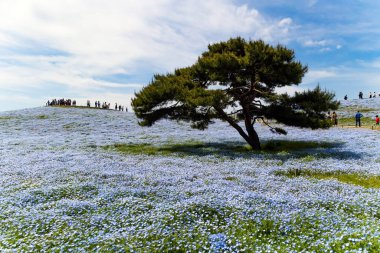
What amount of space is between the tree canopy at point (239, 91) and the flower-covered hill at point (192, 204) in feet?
18.3

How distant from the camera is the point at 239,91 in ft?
93.7

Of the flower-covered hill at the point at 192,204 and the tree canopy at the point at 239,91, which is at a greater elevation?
the tree canopy at the point at 239,91

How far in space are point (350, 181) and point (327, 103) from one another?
494 inches

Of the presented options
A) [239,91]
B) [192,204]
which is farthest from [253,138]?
[192,204]

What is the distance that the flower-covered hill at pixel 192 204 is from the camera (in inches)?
340

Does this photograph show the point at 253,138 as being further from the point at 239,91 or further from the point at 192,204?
the point at 192,204

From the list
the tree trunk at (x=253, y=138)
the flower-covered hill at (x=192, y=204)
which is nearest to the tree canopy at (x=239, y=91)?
the tree trunk at (x=253, y=138)

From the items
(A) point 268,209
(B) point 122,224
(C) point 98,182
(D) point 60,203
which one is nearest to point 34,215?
(D) point 60,203

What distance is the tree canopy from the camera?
83.5 feet

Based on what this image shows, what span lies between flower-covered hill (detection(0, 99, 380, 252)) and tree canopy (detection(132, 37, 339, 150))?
5590mm

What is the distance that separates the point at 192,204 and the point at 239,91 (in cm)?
1881

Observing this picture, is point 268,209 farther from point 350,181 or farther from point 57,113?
point 57,113

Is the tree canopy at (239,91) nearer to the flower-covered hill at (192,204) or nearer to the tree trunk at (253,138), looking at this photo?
the tree trunk at (253,138)

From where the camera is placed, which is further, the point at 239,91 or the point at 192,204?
the point at 239,91
